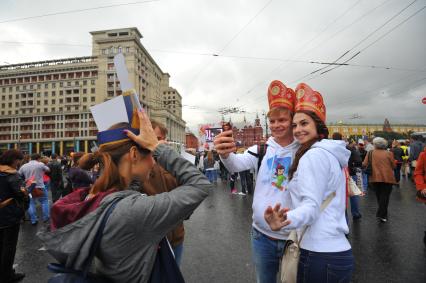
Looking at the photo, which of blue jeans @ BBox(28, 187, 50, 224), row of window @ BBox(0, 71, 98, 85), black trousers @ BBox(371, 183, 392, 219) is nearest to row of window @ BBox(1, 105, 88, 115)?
row of window @ BBox(0, 71, 98, 85)

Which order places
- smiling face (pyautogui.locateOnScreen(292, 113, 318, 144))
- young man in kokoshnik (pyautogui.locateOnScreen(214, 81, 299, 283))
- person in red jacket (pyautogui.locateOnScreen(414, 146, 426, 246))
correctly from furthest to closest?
person in red jacket (pyautogui.locateOnScreen(414, 146, 426, 246)), young man in kokoshnik (pyautogui.locateOnScreen(214, 81, 299, 283)), smiling face (pyautogui.locateOnScreen(292, 113, 318, 144))

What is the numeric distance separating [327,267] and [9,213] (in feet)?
14.3

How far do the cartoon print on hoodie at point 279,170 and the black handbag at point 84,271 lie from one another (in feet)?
4.16

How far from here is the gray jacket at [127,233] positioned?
108 cm

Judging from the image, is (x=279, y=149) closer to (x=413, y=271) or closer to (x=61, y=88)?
(x=413, y=271)

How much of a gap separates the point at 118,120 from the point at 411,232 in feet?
21.3

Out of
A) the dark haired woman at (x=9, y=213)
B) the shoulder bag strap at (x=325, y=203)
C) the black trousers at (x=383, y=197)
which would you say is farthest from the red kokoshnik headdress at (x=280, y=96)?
the black trousers at (x=383, y=197)

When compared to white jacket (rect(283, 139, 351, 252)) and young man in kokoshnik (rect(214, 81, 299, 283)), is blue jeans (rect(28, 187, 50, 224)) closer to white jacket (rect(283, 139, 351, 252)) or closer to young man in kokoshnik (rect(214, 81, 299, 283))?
young man in kokoshnik (rect(214, 81, 299, 283))

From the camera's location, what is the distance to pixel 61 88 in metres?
67.8

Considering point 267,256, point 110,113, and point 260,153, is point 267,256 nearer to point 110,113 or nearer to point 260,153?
point 260,153

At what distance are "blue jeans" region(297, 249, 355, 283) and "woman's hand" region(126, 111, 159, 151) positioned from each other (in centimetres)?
120

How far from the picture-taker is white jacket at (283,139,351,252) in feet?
4.96

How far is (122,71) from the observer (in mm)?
1394

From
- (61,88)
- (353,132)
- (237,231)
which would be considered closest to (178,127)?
(61,88)
